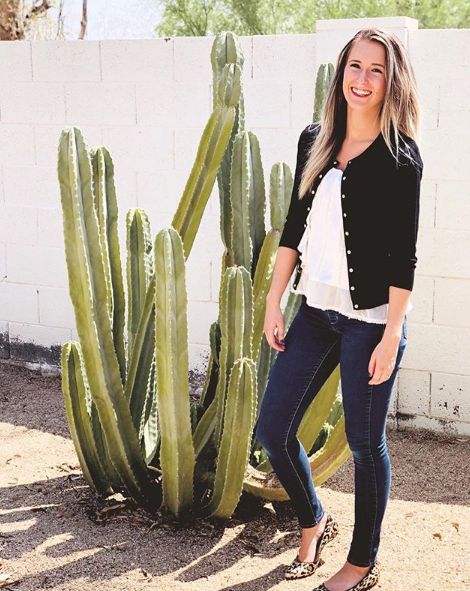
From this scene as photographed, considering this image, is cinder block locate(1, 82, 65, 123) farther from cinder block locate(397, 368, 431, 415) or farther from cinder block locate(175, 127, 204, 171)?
cinder block locate(397, 368, 431, 415)

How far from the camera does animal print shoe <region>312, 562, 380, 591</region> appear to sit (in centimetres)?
303

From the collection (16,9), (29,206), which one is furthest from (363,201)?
(16,9)

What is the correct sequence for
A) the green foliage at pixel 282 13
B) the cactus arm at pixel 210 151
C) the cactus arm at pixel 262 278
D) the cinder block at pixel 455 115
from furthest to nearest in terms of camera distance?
the green foliage at pixel 282 13 → the cinder block at pixel 455 115 → the cactus arm at pixel 262 278 → the cactus arm at pixel 210 151

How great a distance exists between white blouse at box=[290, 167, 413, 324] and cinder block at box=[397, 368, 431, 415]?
75.4 inches

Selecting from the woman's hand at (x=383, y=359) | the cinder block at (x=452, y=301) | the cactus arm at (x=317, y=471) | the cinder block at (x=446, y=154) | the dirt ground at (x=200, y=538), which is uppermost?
the cinder block at (x=446, y=154)

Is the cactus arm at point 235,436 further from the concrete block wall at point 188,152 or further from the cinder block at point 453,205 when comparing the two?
the cinder block at point 453,205

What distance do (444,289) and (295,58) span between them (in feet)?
4.30

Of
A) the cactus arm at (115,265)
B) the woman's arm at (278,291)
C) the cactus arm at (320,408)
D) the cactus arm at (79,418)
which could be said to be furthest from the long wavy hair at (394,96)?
the cactus arm at (79,418)

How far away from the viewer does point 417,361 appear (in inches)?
184

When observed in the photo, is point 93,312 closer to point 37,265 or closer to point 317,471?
point 317,471

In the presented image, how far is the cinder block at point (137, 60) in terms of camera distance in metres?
4.99

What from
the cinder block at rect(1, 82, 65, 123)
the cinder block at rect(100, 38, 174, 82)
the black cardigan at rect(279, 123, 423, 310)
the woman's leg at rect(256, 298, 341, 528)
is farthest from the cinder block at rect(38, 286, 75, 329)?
the black cardigan at rect(279, 123, 423, 310)

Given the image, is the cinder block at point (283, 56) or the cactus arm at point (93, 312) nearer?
the cactus arm at point (93, 312)

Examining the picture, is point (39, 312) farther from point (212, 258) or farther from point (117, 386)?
point (117, 386)
